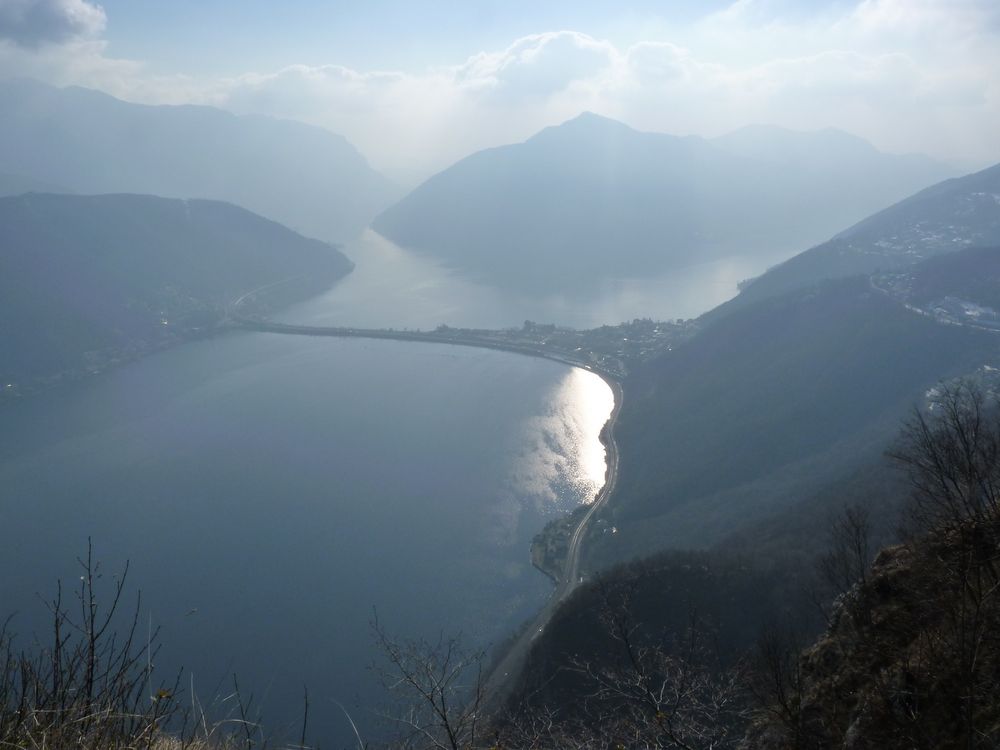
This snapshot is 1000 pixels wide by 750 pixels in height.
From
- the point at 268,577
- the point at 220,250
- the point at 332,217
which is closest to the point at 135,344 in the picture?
the point at 220,250

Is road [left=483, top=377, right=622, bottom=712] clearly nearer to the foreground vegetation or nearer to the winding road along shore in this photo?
the winding road along shore

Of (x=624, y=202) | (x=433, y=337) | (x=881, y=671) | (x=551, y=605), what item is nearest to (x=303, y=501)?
(x=551, y=605)

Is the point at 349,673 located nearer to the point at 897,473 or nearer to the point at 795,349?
the point at 897,473

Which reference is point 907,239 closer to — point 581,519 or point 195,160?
point 581,519

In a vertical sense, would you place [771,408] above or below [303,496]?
above

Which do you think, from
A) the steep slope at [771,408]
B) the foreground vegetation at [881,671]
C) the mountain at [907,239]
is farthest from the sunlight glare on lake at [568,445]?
the foreground vegetation at [881,671]

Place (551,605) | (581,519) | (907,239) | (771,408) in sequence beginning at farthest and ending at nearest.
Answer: (907,239), (771,408), (581,519), (551,605)

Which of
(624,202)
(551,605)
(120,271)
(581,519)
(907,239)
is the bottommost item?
(551,605)
